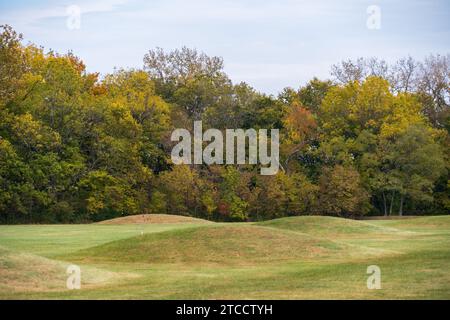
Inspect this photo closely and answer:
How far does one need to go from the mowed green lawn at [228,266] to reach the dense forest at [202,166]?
24559mm

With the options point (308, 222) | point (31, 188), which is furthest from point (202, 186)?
point (308, 222)

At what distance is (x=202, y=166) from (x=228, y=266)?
42.7 m

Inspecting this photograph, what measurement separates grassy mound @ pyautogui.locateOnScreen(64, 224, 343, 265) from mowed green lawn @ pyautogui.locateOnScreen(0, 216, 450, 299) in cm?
4

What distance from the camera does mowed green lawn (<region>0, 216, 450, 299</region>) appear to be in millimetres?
20766

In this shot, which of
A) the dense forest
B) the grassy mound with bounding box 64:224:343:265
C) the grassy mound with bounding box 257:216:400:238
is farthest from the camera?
the dense forest

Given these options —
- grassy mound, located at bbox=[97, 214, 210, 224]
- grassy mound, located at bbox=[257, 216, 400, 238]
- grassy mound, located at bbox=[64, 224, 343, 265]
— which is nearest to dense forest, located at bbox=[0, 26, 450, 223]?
grassy mound, located at bbox=[97, 214, 210, 224]

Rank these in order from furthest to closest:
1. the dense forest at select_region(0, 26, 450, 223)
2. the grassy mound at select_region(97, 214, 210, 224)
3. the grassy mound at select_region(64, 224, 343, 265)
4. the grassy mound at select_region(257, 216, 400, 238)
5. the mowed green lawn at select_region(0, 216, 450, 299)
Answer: the dense forest at select_region(0, 26, 450, 223), the grassy mound at select_region(97, 214, 210, 224), the grassy mound at select_region(257, 216, 400, 238), the grassy mound at select_region(64, 224, 343, 265), the mowed green lawn at select_region(0, 216, 450, 299)

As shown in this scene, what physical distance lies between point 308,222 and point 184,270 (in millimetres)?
17442

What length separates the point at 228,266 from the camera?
27672 mm

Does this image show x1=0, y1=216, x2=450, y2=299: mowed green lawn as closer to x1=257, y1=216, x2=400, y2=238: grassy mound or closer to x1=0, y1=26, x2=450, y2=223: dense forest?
x1=257, y1=216, x2=400, y2=238: grassy mound

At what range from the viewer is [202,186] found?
68.1 m

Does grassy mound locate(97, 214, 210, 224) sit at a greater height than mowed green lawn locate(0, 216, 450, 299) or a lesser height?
lesser

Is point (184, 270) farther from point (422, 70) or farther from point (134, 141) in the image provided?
point (422, 70)
